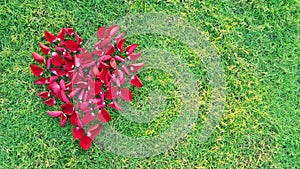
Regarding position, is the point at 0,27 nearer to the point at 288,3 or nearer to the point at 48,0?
the point at 48,0

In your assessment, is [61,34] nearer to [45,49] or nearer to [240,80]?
[45,49]

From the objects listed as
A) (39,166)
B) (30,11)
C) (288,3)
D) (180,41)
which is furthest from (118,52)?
(288,3)

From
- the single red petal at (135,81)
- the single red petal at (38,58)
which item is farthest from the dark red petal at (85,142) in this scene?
the single red petal at (38,58)

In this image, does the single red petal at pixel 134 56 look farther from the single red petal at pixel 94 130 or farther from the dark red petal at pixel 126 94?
the single red petal at pixel 94 130

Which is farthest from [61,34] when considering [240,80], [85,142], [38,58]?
[240,80]

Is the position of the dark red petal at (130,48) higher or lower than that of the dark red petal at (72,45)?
lower

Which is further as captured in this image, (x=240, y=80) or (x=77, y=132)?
(x=240, y=80)

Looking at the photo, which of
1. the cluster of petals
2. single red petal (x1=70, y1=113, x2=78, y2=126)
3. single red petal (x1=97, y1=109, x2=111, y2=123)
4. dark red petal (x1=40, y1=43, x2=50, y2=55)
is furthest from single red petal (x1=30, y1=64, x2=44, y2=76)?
single red petal (x1=97, y1=109, x2=111, y2=123)
